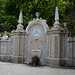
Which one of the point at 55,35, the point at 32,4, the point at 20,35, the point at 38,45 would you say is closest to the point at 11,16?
the point at 32,4

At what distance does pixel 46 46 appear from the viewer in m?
10.3

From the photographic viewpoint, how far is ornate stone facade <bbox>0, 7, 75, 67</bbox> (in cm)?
943

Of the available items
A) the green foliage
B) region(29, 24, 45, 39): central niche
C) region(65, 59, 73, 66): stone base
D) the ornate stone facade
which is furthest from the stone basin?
the green foliage

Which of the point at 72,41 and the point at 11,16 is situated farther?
the point at 11,16

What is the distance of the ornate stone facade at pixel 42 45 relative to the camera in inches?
371

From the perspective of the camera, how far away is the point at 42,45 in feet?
34.1

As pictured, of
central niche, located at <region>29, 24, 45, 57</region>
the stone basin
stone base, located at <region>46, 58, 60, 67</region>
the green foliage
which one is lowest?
stone base, located at <region>46, 58, 60, 67</region>

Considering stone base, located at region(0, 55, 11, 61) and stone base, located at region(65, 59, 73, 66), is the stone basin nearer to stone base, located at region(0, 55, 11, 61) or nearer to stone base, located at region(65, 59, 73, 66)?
stone base, located at region(65, 59, 73, 66)

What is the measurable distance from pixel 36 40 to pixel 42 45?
25.8 inches

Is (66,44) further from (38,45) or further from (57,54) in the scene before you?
(38,45)

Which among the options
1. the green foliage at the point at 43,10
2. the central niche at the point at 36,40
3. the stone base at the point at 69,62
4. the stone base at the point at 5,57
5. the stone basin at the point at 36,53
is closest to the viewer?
the stone base at the point at 69,62

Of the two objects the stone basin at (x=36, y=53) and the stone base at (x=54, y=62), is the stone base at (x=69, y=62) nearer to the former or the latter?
the stone base at (x=54, y=62)

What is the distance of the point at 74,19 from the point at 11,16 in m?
8.01

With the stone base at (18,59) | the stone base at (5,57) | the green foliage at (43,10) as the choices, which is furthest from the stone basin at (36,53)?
the green foliage at (43,10)
